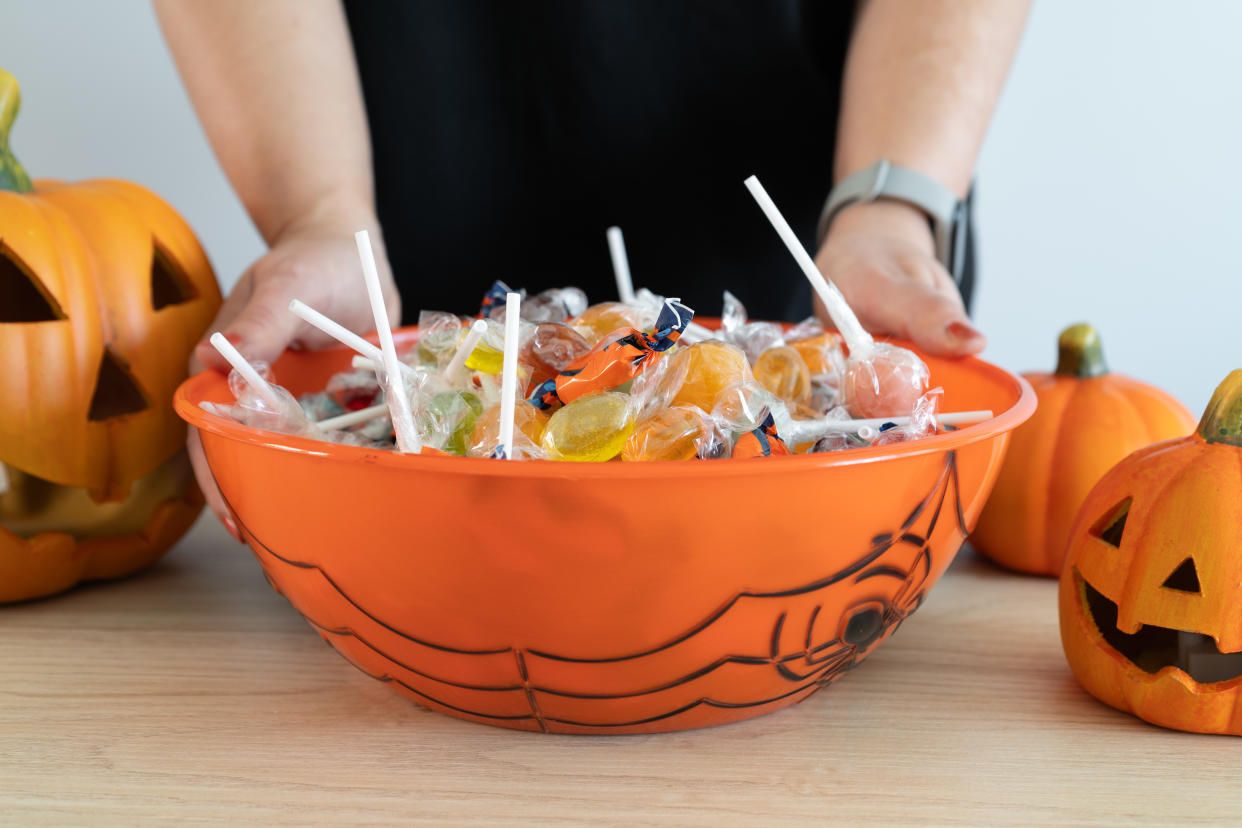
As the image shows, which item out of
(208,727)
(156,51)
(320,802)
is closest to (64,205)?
(208,727)

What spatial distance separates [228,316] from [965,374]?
786mm

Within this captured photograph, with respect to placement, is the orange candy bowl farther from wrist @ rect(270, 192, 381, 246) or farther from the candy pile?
wrist @ rect(270, 192, 381, 246)

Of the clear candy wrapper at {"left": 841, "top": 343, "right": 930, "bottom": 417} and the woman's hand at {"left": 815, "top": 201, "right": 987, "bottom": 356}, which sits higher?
the woman's hand at {"left": 815, "top": 201, "right": 987, "bottom": 356}

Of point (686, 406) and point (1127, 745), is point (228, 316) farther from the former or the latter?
point (1127, 745)

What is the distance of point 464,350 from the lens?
0.82 m

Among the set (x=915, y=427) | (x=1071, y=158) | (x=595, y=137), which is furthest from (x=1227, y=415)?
(x=1071, y=158)

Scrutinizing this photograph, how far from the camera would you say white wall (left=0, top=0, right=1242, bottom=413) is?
8.75 feet

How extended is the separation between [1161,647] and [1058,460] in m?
0.31

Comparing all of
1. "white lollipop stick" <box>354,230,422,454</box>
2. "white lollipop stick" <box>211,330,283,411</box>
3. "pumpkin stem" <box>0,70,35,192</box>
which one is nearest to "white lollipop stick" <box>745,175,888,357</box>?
"white lollipop stick" <box>354,230,422,454</box>

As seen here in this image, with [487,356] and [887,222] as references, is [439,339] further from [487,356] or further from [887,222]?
[887,222]

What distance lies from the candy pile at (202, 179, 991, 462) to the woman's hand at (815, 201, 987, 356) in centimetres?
13

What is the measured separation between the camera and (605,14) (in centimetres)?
161

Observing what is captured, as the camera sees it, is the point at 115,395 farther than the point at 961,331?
Yes

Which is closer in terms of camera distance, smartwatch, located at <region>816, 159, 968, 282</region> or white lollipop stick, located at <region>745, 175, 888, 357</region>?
white lollipop stick, located at <region>745, 175, 888, 357</region>
